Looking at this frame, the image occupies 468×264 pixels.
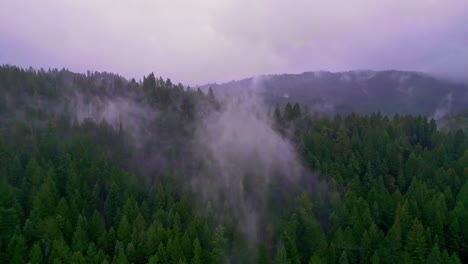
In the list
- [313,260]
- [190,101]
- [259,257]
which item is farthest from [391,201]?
[190,101]

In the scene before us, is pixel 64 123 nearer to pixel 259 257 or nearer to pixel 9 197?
pixel 9 197

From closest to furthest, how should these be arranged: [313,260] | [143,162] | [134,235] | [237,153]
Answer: [313,260] < [134,235] < [143,162] < [237,153]

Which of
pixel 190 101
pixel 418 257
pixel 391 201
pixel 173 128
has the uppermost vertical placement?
pixel 190 101

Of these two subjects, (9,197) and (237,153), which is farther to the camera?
(237,153)

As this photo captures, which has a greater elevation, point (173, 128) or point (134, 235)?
point (173, 128)

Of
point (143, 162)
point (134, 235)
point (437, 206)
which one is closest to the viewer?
point (134, 235)

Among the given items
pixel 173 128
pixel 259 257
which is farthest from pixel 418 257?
pixel 173 128
